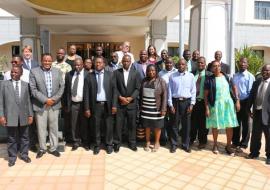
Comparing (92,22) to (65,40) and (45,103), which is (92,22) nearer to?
(65,40)

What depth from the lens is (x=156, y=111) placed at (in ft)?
Result: 17.3

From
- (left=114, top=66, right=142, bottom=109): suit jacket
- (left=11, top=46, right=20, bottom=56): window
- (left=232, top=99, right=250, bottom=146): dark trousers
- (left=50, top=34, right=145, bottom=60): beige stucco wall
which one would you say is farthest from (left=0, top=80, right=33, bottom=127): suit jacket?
(left=11, top=46, right=20, bottom=56): window

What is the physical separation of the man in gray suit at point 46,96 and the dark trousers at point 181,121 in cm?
214

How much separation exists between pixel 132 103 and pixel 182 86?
38.6 inches

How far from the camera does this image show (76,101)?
5.37m

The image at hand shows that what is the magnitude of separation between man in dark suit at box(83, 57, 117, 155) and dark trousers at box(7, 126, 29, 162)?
1.11m

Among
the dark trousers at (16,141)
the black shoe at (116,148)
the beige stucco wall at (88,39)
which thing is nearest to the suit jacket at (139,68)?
the black shoe at (116,148)

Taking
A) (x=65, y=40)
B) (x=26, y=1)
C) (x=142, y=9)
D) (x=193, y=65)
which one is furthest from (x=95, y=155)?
(x=65, y=40)

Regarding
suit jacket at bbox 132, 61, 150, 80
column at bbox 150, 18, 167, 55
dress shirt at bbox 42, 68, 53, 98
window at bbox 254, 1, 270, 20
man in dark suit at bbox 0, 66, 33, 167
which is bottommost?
man in dark suit at bbox 0, 66, 33, 167

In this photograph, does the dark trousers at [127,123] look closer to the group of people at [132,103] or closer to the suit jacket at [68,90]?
the group of people at [132,103]

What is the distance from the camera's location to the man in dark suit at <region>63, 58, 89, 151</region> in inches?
210

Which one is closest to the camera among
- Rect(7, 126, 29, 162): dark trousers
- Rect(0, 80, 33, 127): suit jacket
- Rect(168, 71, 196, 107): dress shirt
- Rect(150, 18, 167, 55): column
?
Rect(0, 80, 33, 127): suit jacket

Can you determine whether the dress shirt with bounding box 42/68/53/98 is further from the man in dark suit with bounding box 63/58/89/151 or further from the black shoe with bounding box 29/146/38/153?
the black shoe with bounding box 29/146/38/153

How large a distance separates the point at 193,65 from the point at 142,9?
19.4 feet
